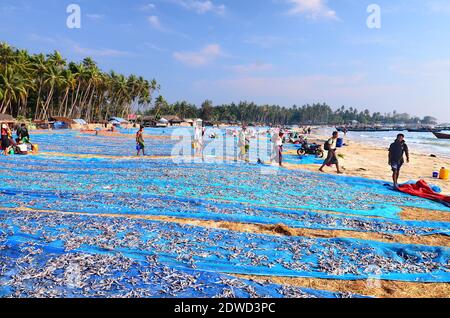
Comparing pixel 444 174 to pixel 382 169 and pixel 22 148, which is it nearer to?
pixel 382 169

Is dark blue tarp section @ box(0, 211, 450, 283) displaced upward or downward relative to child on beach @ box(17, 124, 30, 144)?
downward

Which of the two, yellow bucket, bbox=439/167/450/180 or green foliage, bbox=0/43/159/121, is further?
green foliage, bbox=0/43/159/121

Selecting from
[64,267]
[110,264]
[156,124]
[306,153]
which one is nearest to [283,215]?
[110,264]

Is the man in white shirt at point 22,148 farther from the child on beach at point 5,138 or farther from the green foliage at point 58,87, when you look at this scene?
the green foliage at point 58,87

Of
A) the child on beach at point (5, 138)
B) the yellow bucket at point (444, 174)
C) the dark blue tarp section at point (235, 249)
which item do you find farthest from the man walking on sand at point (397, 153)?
the child on beach at point (5, 138)

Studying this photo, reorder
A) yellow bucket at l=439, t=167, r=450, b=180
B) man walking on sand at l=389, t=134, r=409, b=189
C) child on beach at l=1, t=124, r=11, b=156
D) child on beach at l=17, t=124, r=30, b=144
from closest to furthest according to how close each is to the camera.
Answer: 1. man walking on sand at l=389, t=134, r=409, b=189
2. yellow bucket at l=439, t=167, r=450, b=180
3. child on beach at l=1, t=124, r=11, b=156
4. child on beach at l=17, t=124, r=30, b=144

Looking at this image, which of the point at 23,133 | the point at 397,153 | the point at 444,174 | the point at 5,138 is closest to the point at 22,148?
the point at 5,138

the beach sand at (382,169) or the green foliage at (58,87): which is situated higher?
the green foliage at (58,87)

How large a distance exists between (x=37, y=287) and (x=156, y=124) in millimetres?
77376

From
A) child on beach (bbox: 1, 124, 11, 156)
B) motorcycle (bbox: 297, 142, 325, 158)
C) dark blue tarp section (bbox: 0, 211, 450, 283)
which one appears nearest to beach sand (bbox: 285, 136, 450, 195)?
motorcycle (bbox: 297, 142, 325, 158)

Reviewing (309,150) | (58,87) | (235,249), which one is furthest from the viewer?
(58,87)

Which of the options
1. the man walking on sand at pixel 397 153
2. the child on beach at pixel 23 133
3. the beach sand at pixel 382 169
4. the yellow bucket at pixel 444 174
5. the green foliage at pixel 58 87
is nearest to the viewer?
the man walking on sand at pixel 397 153

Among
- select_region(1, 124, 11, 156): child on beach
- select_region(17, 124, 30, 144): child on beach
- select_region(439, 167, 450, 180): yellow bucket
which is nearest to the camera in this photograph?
select_region(439, 167, 450, 180): yellow bucket

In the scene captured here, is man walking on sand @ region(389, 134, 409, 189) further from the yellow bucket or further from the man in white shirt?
the man in white shirt
